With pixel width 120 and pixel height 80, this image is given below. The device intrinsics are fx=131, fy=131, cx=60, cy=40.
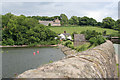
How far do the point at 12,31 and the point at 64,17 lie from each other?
90387 mm

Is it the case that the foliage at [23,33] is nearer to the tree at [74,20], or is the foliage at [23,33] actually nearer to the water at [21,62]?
the water at [21,62]

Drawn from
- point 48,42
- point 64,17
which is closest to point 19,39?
point 48,42

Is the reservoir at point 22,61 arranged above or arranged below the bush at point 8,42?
below

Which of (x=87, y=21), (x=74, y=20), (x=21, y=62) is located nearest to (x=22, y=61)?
(x=21, y=62)

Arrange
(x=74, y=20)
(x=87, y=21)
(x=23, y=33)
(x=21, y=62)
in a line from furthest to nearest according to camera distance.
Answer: (x=74, y=20), (x=87, y=21), (x=23, y=33), (x=21, y=62)

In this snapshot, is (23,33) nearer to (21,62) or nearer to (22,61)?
(22,61)

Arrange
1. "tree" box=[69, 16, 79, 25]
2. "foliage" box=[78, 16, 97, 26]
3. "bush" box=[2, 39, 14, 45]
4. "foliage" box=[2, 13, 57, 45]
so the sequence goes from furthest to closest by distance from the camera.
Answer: "tree" box=[69, 16, 79, 25]
"foliage" box=[78, 16, 97, 26]
"foliage" box=[2, 13, 57, 45]
"bush" box=[2, 39, 14, 45]

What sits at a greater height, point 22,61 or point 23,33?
point 23,33

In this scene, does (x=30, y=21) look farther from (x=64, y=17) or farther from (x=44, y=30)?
(x=64, y=17)

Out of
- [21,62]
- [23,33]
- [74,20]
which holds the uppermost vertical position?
[74,20]

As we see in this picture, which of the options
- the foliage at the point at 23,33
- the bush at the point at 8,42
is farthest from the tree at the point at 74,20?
the bush at the point at 8,42

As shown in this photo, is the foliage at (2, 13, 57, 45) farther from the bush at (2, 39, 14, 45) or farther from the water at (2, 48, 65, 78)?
the water at (2, 48, 65, 78)

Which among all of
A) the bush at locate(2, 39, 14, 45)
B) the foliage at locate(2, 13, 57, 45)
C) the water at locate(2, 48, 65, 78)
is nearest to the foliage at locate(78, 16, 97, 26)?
the foliage at locate(2, 13, 57, 45)

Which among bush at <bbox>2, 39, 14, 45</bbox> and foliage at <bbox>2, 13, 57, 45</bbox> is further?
foliage at <bbox>2, 13, 57, 45</bbox>
